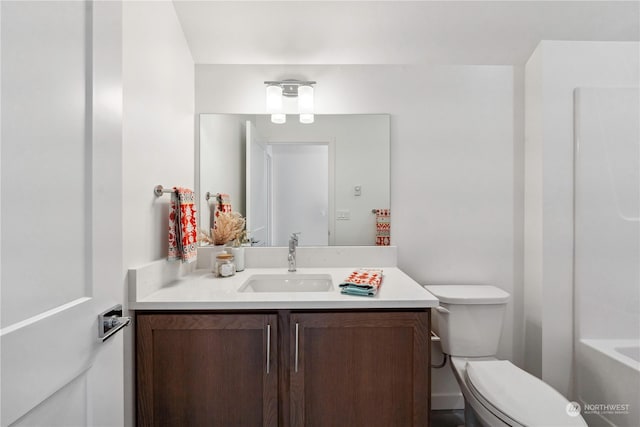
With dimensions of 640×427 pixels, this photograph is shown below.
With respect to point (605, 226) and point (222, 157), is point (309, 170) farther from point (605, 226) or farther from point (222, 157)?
point (605, 226)

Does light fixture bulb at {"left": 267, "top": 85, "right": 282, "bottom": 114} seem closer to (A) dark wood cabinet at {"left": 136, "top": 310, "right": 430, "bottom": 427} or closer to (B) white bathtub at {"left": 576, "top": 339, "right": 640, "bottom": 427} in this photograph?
(A) dark wood cabinet at {"left": 136, "top": 310, "right": 430, "bottom": 427}

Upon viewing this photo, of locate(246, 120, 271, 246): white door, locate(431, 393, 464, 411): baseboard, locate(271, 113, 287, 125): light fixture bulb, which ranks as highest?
Answer: locate(271, 113, 287, 125): light fixture bulb

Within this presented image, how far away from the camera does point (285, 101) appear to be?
1.94 meters

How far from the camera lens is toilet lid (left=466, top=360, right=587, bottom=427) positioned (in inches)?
44.6

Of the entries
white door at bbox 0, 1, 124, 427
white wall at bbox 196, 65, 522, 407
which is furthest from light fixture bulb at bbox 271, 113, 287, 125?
white door at bbox 0, 1, 124, 427

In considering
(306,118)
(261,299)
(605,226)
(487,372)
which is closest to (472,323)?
(487,372)

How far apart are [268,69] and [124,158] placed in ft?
3.57

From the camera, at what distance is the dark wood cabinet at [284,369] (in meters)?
1.25

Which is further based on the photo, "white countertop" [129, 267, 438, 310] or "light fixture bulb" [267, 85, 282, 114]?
"light fixture bulb" [267, 85, 282, 114]

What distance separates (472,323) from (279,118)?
5.21 feet

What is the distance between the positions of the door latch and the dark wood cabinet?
55 centimetres

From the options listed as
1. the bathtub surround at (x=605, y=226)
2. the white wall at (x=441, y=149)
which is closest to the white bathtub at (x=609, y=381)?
the bathtub surround at (x=605, y=226)

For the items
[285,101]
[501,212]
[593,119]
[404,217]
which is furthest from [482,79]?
[285,101]

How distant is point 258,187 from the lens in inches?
78.4
